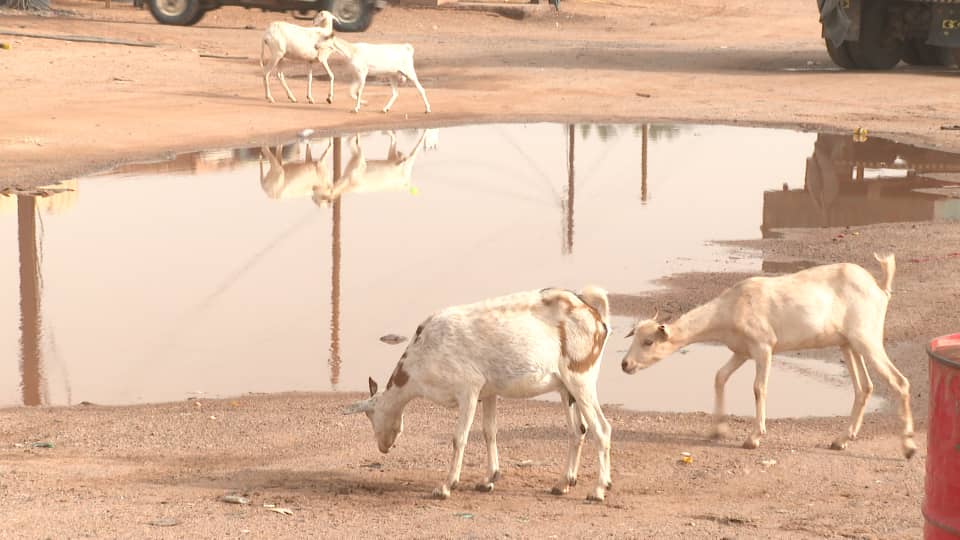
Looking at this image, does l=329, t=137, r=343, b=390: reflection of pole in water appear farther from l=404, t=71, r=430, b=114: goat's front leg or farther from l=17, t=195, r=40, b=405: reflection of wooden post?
l=404, t=71, r=430, b=114: goat's front leg

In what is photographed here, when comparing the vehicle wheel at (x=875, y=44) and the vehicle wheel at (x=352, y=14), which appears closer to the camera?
the vehicle wheel at (x=875, y=44)

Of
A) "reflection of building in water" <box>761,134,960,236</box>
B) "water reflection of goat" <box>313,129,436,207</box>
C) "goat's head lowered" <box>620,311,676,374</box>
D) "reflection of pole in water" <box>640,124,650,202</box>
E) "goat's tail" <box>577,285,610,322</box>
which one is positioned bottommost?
"reflection of pole in water" <box>640,124,650,202</box>

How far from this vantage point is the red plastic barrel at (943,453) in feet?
19.6

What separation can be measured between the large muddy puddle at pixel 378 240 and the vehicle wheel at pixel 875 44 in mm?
8073

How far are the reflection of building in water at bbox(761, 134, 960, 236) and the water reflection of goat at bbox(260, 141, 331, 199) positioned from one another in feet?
18.3

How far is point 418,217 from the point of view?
17.7 m

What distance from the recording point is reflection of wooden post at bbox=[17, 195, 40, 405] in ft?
35.9

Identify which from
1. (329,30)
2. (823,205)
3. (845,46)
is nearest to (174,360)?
(823,205)

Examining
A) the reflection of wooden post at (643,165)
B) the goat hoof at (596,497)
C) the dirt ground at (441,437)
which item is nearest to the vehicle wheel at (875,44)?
the dirt ground at (441,437)

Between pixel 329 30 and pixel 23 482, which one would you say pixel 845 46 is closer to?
pixel 329 30

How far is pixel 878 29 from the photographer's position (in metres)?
31.7

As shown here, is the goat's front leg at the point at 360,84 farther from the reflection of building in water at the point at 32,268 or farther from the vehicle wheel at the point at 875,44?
the vehicle wheel at the point at 875,44

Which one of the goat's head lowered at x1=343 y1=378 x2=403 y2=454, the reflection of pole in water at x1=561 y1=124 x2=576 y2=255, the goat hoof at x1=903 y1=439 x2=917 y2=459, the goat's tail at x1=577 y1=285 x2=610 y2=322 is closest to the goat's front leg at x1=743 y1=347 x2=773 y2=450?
the goat hoof at x1=903 y1=439 x2=917 y2=459

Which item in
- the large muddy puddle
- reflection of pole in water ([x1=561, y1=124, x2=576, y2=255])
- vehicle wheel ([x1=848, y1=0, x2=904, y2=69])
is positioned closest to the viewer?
the large muddy puddle
